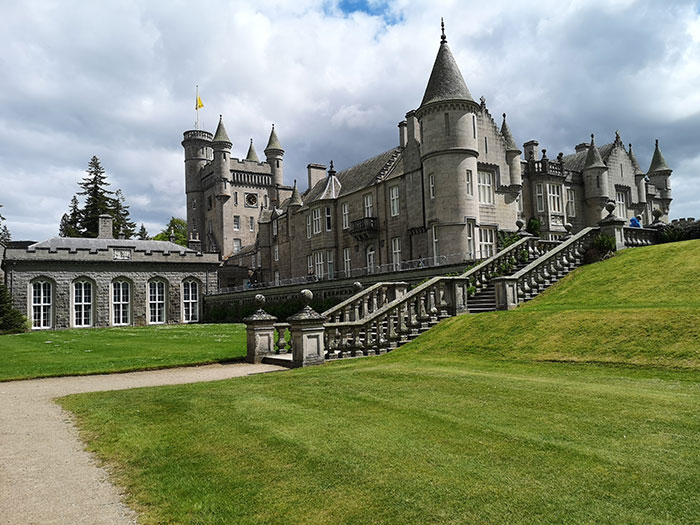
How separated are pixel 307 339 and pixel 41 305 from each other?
3967 cm

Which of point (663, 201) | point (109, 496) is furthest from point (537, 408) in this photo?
point (663, 201)

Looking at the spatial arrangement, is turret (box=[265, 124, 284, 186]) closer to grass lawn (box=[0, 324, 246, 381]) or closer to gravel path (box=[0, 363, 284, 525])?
grass lawn (box=[0, 324, 246, 381])

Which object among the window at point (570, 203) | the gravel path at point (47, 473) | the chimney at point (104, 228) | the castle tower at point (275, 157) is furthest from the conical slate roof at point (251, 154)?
the gravel path at point (47, 473)

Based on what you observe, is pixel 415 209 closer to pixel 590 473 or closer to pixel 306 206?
pixel 306 206

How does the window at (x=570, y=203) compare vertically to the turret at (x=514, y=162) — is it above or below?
below

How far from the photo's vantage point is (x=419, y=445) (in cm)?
566

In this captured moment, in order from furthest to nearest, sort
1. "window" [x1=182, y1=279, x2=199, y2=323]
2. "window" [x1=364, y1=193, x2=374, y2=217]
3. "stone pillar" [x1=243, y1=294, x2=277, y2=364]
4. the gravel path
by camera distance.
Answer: "window" [x1=182, y1=279, x2=199, y2=323] < "window" [x1=364, y1=193, x2=374, y2=217] < "stone pillar" [x1=243, y1=294, x2=277, y2=364] < the gravel path

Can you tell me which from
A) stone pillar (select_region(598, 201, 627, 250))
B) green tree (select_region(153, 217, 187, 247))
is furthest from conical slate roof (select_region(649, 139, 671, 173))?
green tree (select_region(153, 217, 187, 247))

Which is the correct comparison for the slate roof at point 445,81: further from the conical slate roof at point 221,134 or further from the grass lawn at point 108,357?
the conical slate roof at point 221,134

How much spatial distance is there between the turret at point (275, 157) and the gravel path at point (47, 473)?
67.0m

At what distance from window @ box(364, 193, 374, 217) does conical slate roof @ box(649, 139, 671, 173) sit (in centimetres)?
3118

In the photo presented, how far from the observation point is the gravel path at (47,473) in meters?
4.52

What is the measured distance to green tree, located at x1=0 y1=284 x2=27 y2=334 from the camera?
3788cm

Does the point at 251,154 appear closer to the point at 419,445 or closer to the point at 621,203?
the point at 621,203
